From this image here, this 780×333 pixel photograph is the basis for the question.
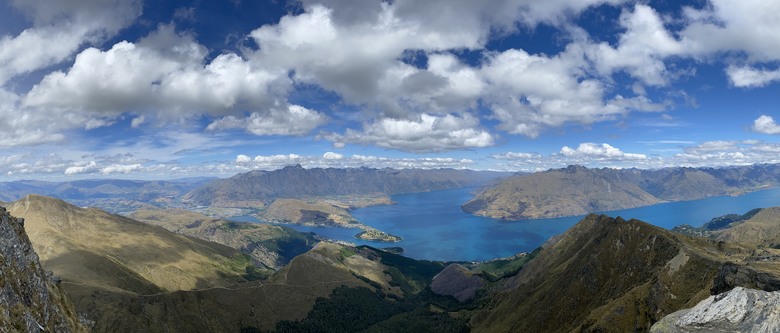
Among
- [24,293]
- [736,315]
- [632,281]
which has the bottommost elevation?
[632,281]

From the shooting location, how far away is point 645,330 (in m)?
115

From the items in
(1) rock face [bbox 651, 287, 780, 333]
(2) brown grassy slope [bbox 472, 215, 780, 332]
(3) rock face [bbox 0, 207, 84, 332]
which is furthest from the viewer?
(2) brown grassy slope [bbox 472, 215, 780, 332]

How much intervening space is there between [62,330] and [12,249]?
2120 cm

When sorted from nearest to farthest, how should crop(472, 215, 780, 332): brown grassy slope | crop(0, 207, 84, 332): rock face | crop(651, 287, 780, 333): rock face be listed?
crop(651, 287, 780, 333): rock face, crop(0, 207, 84, 332): rock face, crop(472, 215, 780, 332): brown grassy slope

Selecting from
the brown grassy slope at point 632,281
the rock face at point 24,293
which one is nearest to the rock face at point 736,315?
the brown grassy slope at point 632,281

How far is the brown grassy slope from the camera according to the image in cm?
11969

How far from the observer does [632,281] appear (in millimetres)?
152125

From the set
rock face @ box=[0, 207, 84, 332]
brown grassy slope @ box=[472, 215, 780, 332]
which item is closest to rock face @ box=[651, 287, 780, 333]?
brown grassy slope @ box=[472, 215, 780, 332]

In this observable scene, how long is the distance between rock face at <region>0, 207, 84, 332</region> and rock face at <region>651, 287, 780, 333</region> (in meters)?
110

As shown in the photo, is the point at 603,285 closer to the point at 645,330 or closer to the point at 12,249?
the point at 645,330

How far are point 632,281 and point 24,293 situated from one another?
175m

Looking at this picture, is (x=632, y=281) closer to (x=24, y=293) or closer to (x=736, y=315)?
(x=736, y=315)

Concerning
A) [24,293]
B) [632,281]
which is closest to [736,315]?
[632,281]

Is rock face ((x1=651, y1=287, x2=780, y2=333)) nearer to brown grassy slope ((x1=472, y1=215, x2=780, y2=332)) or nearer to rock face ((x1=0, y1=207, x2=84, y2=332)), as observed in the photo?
brown grassy slope ((x1=472, y1=215, x2=780, y2=332))
